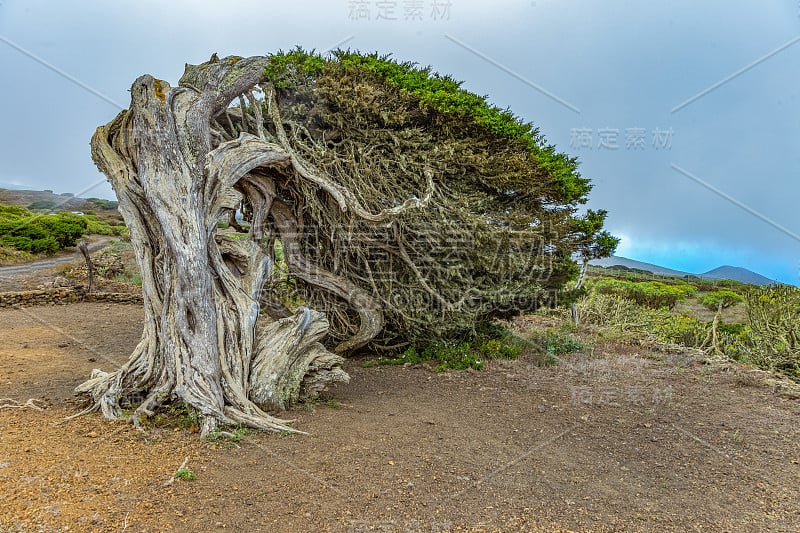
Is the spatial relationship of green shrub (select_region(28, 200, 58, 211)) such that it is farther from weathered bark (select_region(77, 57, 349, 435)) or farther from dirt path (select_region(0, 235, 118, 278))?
weathered bark (select_region(77, 57, 349, 435))

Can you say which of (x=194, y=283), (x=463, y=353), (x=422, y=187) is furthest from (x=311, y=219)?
(x=463, y=353)

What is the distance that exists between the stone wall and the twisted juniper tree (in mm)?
7194

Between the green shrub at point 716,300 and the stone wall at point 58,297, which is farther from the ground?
the green shrub at point 716,300

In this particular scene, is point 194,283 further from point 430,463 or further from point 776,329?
point 776,329

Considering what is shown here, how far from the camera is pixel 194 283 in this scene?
5.72m

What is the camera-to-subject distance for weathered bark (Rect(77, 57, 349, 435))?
18.7 ft

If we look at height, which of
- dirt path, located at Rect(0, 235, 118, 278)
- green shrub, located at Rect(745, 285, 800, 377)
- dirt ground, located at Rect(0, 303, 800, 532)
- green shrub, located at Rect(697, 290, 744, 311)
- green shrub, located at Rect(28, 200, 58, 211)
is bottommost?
dirt ground, located at Rect(0, 303, 800, 532)

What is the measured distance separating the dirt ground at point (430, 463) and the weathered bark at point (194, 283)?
1.59ft

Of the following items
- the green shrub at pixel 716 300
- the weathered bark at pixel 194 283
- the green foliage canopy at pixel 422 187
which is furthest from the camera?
the green shrub at pixel 716 300

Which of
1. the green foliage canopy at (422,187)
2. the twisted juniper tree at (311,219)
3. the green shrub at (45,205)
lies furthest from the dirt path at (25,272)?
the green foliage canopy at (422,187)

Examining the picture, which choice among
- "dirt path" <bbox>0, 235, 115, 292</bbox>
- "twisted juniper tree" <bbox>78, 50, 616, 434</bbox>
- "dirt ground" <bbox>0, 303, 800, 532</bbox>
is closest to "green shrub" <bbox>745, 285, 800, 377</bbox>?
"dirt ground" <bbox>0, 303, 800, 532</bbox>

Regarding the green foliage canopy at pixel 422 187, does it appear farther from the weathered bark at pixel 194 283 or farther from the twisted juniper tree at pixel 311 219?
the weathered bark at pixel 194 283

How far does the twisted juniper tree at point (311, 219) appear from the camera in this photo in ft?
19.1

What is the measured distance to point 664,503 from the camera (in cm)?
434
